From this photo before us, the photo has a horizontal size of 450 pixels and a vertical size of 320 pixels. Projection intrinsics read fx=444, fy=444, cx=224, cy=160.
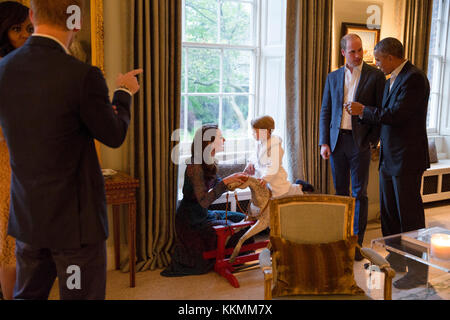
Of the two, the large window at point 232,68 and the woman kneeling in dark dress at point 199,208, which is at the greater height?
the large window at point 232,68

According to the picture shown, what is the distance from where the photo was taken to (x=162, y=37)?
330 centimetres

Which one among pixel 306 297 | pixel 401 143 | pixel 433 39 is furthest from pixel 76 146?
pixel 433 39

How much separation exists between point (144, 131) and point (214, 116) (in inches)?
39.6

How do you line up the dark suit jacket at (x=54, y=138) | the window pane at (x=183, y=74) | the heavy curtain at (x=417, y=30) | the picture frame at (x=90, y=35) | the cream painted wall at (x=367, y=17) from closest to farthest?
the dark suit jacket at (x=54, y=138), the picture frame at (x=90, y=35), the window pane at (x=183, y=74), the cream painted wall at (x=367, y=17), the heavy curtain at (x=417, y=30)

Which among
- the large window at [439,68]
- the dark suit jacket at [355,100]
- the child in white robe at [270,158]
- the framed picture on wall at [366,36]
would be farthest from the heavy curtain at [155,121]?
the large window at [439,68]

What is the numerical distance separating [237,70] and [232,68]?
0.19 ft

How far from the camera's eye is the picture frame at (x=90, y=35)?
10.2 feet

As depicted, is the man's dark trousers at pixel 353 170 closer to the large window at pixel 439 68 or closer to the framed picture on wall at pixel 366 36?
the framed picture on wall at pixel 366 36

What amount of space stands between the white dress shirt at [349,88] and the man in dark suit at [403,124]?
0.21 metres

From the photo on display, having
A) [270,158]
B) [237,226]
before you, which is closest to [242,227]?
[237,226]

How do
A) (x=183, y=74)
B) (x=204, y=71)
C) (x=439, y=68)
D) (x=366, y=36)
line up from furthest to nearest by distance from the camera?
1. (x=439, y=68)
2. (x=366, y=36)
3. (x=204, y=71)
4. (x=183, y=74)

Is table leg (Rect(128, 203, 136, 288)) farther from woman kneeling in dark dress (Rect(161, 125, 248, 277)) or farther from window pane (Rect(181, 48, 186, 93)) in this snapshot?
window pane (Rect(181, 48, 186, 93))

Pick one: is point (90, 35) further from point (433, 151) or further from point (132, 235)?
point (433, 151)

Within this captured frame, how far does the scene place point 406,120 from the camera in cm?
331
